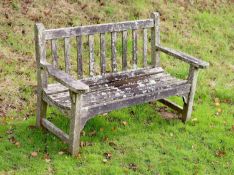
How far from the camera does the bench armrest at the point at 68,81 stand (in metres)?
4.92

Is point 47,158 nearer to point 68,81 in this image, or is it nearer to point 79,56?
point 68,81

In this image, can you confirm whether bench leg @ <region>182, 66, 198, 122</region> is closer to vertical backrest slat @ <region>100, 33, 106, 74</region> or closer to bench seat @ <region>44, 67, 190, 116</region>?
bench seat @ <region>44, 67, 190, 116</region>

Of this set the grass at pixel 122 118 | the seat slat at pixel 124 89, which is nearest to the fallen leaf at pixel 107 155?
the grass at pixel 122 118

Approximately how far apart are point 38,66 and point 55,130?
840 millimetres

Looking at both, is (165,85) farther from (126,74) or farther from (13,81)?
→ (13,81)

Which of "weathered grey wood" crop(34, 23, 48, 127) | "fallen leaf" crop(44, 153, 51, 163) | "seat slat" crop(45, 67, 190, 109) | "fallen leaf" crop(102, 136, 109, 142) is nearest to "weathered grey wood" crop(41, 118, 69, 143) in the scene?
"weathered grey wood" crop(34, 23, 48, 127)

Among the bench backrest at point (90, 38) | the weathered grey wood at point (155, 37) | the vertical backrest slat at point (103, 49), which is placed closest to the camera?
the bench backrest at point (90, 38)

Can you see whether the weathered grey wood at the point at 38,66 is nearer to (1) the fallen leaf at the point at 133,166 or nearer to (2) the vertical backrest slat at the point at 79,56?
(2) the vertical backrest slat at the point at 79,56

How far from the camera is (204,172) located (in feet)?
17.9

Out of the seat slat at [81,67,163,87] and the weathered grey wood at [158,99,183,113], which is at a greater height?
the seat slat at [81,67,163,87]

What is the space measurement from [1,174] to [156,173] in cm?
181

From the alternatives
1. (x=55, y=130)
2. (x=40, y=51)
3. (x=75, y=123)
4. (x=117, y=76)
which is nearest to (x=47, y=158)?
(x=55, y=130)

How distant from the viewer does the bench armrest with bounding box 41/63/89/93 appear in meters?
4.92

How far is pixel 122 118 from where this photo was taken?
21.4 ft
